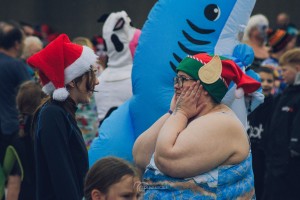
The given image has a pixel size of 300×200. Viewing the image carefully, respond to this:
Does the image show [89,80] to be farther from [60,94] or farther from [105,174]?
[105,174]

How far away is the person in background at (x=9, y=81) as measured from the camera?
805cm

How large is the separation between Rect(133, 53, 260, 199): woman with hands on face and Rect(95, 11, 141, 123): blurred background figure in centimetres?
313

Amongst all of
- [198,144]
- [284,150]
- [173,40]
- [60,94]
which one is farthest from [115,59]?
[198,144]

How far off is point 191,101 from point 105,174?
0.57 meters

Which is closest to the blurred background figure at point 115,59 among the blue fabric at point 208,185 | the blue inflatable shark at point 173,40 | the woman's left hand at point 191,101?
the blue inflatable shark at point 173,40

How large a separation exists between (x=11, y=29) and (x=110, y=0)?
6099 millimetres

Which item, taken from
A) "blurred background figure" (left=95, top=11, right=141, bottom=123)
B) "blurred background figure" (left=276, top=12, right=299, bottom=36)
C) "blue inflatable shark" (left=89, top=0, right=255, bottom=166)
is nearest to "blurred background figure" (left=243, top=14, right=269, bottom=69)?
"blurred background figure" (left=276, top=12, right=299, bottom=36)

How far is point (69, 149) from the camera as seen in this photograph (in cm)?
477

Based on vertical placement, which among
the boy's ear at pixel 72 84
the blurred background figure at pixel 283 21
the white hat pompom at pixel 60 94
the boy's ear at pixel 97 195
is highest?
the boy's ear at pixel 72 84

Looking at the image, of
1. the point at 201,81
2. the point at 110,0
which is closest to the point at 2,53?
the point at 201,81

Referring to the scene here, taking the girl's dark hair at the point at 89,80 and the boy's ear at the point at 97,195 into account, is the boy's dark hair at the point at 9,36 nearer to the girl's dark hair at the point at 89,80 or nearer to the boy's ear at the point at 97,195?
the girl's dark hair at the point at 89,80

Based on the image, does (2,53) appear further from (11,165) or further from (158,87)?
(158,87)

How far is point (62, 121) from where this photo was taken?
4.74 meters

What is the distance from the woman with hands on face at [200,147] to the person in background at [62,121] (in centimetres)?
48
